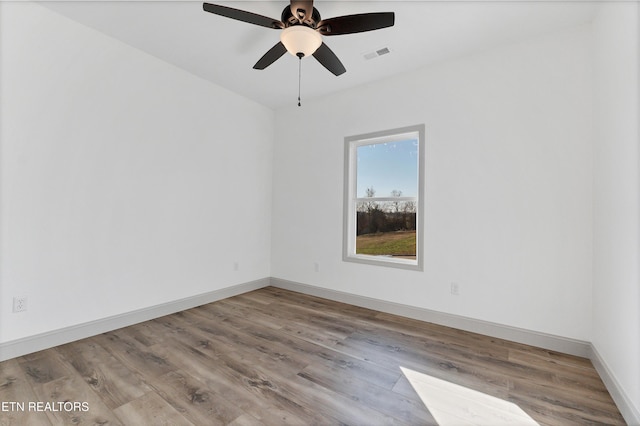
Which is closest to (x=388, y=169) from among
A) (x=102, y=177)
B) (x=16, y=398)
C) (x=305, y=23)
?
(x=305, y=23)

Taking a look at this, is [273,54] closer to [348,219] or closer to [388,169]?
[388,169]

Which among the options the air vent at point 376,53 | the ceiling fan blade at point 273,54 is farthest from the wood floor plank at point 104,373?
the air vent at point 376,53

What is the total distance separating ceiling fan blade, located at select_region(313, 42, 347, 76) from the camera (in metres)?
2.19

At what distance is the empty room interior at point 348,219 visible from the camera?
1.77 m

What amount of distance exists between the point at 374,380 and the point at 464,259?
5.25ft

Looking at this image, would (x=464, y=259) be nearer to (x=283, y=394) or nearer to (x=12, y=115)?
(x=283, y=394)

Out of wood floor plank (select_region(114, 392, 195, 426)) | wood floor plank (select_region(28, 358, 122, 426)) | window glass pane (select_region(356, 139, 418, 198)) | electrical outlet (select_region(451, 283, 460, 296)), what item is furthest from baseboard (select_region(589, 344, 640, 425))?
wood floor plank (select_region(28, 358, 122, 426))

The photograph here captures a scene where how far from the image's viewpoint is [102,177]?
2662mm

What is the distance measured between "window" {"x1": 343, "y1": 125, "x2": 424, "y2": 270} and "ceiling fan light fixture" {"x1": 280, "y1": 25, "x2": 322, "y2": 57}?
1656mm

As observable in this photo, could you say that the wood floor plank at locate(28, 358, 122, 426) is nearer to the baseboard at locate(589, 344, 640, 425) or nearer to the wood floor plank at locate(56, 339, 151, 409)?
the wood floor plank at locate(56, 339, 151, 409)

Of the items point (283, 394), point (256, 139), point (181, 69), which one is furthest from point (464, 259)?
point (181, 69)

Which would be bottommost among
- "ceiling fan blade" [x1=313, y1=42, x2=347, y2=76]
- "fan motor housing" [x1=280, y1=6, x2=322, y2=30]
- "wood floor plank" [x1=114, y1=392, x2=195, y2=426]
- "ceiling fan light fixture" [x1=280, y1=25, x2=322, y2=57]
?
"wood floor plank" [x1=114, y1=392, x2=195, y2=426]

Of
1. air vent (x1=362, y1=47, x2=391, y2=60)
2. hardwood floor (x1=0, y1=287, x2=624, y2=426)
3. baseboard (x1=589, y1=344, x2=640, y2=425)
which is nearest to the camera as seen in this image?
baseboard (x1=589, y1=344, x2=640, y2=425)

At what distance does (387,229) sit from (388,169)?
2.56ft
